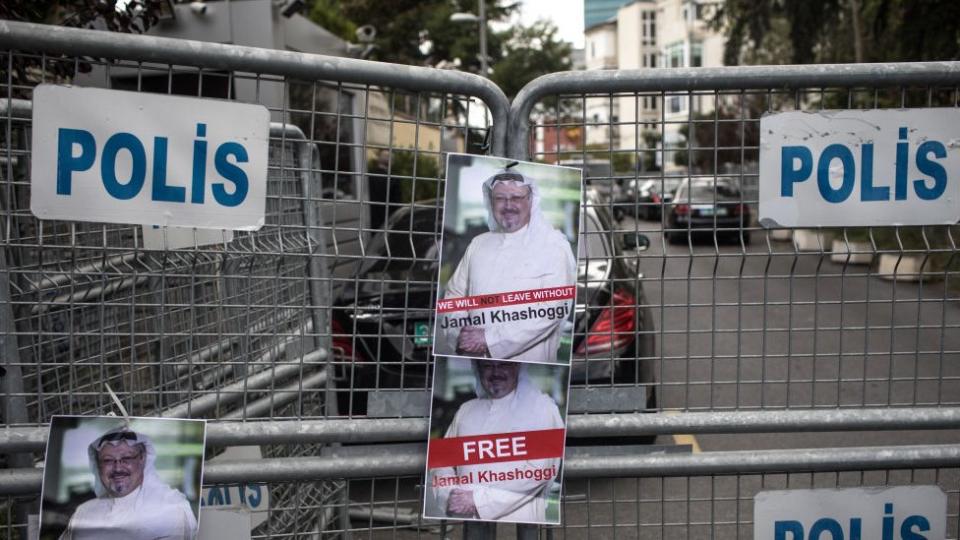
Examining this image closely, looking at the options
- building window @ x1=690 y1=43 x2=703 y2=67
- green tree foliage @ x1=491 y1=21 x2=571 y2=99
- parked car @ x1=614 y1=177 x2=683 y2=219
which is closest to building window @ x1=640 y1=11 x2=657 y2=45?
building window @ x1=690 y1=43 x2=703 y2=67

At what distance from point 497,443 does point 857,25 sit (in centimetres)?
2259

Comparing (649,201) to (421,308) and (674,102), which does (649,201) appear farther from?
(674,102)

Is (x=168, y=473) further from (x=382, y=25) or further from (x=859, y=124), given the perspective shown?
(x=382, y=25)

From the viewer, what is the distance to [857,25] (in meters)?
22.0

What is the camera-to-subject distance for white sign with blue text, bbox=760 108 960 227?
7.31 feet

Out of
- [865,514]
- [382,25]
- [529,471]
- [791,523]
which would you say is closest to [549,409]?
[529,471]

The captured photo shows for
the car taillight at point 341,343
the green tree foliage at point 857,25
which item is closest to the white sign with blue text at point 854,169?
the car taillight at point 341,343

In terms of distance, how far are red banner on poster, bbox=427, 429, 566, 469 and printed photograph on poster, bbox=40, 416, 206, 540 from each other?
1.83ft

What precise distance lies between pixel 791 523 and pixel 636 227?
0.87 metres

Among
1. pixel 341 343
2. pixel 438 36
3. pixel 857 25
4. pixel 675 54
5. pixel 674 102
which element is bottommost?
pixel 341 343

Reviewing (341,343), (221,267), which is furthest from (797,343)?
(221,267)

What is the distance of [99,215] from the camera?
79.8 inches

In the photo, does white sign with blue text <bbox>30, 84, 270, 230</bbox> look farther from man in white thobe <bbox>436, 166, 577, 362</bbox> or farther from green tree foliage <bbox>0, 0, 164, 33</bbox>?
green tree foliage <bbox>0, 0, 164, 33</bbox>

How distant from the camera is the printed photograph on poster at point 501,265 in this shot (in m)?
2.13
